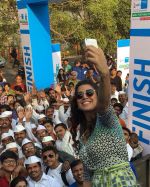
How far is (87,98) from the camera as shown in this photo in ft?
6.22

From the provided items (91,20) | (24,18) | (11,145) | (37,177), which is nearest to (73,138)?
(37,177)

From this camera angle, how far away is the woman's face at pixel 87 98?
1.88 m

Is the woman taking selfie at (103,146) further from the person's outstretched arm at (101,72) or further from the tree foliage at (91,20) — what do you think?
the tree foliage at (91,20)

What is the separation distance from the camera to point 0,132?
5637 mm

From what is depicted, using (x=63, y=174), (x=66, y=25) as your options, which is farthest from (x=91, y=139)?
(x=66, y=25)

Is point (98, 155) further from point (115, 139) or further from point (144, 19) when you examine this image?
point (144, 19)

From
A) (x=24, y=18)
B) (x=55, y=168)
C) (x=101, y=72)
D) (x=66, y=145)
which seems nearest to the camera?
(x=101, y=72)

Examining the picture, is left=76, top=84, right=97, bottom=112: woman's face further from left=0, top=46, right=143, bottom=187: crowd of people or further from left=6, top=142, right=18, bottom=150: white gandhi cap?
left=6, top=142, right=18, bottom=150: white gandhi cap

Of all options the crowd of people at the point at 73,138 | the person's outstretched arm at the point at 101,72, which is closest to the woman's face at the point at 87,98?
the crowd of people at the point at 73,138

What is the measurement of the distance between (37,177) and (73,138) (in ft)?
5.39

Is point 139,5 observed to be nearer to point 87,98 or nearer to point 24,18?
point 87,98

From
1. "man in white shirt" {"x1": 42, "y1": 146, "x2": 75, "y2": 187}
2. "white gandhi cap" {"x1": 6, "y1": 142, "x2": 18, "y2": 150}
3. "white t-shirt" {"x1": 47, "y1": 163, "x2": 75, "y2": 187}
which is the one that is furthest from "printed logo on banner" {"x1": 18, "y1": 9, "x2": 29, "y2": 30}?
"white t-shirt" {"x1": 47, "y1": 163, "x2": 75, "y2": 187}

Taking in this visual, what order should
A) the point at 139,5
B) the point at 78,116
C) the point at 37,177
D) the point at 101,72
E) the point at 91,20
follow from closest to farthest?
the point at 101,72 → the point at 78,116 → the point at 37,177 → the point at 139,5 → the point at 91,20

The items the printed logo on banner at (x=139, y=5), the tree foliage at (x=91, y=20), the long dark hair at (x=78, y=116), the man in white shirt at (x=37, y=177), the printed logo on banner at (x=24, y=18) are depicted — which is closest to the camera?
the long dark hair at (x=78, y=116)
